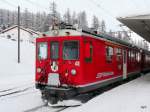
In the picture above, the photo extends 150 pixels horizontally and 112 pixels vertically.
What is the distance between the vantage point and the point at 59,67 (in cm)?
1057

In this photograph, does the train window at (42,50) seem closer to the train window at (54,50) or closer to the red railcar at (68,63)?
the red railcar at (68,63)

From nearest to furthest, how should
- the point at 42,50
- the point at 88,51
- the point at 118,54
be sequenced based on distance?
the point at 88,51, the point at 42,50, the point at 118,54

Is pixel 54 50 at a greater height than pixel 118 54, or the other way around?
pixel 54 50

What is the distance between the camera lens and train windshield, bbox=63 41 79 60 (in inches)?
407

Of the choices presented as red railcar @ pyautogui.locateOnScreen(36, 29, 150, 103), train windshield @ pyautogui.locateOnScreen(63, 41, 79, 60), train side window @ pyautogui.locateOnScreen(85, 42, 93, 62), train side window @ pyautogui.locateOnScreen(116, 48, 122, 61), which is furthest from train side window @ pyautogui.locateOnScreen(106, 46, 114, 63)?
train windshield @ pyautogui.locateOnScreen(63, 41, 79, 60)

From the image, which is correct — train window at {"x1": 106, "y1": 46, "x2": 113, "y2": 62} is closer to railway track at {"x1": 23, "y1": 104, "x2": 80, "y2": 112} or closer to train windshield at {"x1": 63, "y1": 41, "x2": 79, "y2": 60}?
train windshield at {"x1": 63, "y1": 41, "x2": 79, "y2": 60}

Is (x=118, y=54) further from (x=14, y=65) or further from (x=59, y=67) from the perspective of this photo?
(x=14, y=65)

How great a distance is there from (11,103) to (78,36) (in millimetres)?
3662

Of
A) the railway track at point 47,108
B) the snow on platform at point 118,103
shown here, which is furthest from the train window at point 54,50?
the snow on platform at point 118,103

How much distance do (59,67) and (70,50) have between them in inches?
30.0

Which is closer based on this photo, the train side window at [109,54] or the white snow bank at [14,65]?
the train side window at [109,54]

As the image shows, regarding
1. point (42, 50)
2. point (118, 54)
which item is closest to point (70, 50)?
point (42, 50)

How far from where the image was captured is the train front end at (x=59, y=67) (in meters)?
10.1

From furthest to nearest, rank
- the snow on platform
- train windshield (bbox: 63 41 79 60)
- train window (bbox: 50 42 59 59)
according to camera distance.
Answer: train window (bbox: 50 42 59 59) < train windshield (bbox: 63 41 79 60) < the snow on platform
